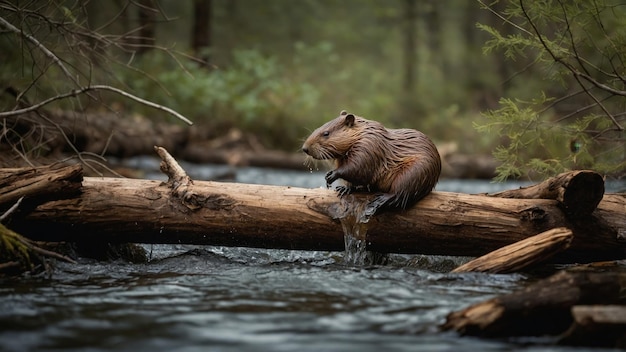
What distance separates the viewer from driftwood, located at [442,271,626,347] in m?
3.49

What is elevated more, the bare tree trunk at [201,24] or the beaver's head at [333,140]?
the bare tree trunk at [201,24]

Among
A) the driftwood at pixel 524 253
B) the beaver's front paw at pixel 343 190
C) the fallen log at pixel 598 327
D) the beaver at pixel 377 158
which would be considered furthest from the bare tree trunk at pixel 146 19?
the fallen log at pixel 598 327

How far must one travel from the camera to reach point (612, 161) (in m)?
7.51

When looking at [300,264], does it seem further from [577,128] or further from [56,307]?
[577,128]

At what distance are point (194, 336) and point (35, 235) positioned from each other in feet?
7.73

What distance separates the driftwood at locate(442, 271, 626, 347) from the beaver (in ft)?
5.77

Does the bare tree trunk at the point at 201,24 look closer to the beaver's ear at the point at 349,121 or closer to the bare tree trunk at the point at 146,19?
the bare tree trunk at the point at 146,19

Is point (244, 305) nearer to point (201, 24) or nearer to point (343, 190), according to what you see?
point (343, 190)

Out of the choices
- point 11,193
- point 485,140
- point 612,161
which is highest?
point 485,140

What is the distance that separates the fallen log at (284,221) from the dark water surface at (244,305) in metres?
0.25

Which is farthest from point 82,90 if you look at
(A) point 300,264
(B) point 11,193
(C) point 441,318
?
(C) point 441,318

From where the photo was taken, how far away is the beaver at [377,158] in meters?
5.36

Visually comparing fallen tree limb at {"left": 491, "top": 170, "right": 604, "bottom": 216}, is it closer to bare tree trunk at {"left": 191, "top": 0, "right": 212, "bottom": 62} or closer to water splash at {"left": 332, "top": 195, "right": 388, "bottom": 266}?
water splash at {"left": 332, "top": 195, "right": 388, "bottom": 266}

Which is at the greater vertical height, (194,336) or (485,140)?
(485,140)
